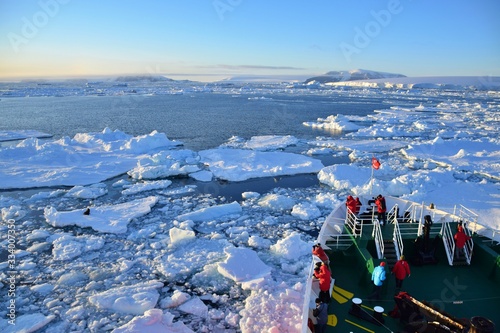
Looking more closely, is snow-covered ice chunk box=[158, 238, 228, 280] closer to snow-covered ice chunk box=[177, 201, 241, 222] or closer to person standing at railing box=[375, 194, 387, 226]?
snow-covered ice chunk box=[177, 201, 241, 222]

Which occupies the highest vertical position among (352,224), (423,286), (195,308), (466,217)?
(352,224)

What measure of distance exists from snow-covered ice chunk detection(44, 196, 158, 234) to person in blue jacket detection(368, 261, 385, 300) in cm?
692

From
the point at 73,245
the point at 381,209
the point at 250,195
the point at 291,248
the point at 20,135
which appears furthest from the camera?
the point at 20,135

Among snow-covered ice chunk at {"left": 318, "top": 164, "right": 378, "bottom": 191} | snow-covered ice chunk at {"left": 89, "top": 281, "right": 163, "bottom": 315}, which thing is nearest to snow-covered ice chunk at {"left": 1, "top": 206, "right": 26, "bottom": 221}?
snow-covered ice chunk at {"left": 89, "top": 281, "right": 163, "bottom": 315}

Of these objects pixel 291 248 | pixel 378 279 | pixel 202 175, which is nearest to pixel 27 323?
pixel 291 248

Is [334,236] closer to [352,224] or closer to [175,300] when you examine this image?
[352,224]

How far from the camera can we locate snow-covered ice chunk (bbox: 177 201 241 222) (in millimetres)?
10359

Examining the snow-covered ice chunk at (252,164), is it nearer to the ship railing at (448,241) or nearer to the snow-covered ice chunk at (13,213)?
the snow-covered ice chunk at (13,213)

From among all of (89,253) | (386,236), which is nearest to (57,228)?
(89,253)

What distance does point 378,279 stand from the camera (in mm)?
4789

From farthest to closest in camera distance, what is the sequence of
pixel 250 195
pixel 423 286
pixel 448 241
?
pixel 250 195, pixel 448 241, pixel 423 286

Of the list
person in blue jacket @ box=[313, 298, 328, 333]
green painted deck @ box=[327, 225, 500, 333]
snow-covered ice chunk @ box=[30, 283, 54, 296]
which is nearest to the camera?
person in blue jacket @ box=[313, 298, 328, 333]

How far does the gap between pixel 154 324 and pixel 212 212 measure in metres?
5.05

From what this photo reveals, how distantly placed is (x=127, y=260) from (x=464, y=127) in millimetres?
31071
